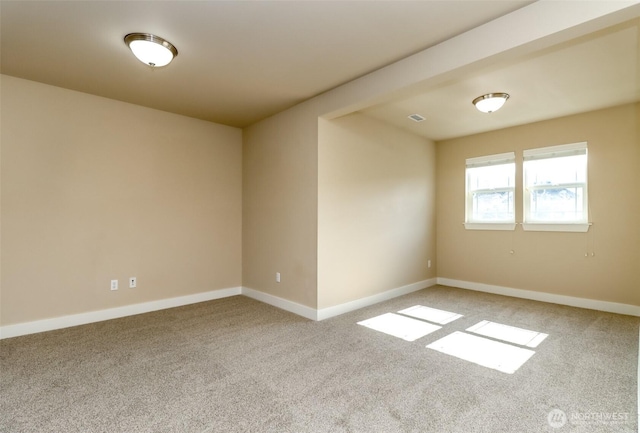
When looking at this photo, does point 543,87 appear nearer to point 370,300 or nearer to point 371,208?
point 371,208

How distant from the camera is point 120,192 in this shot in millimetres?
3836

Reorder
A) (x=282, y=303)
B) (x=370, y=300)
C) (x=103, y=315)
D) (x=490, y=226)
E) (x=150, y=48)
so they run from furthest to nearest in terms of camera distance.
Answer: (x=490, y=226) → (x=370, y=300) → (x=282, y=303) → (x=103, y=315) → (x=150, y=48)

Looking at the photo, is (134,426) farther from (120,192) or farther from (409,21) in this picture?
(409,21)

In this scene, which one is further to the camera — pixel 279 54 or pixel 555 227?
pixel 555 227

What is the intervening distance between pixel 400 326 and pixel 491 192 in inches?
114

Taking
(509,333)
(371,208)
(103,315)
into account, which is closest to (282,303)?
(371,208)

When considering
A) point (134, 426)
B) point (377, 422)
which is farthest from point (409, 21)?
point (134, 426)

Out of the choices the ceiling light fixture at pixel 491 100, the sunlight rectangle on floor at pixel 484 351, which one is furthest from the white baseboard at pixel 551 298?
the ceiling light fixture at pixel 491 100

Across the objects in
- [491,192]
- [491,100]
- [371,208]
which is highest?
[491,100]

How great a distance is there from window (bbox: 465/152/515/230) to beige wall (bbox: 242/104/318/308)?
2976 millimetres

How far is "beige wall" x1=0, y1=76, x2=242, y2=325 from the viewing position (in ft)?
10.5

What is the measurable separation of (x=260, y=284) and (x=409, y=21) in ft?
11.8

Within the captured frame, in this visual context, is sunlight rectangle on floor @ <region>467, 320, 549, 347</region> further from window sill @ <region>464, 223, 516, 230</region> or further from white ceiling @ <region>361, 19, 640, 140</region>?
white ceiling @ <region>361, 19, 640, 140</region>

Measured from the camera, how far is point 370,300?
170 inches
